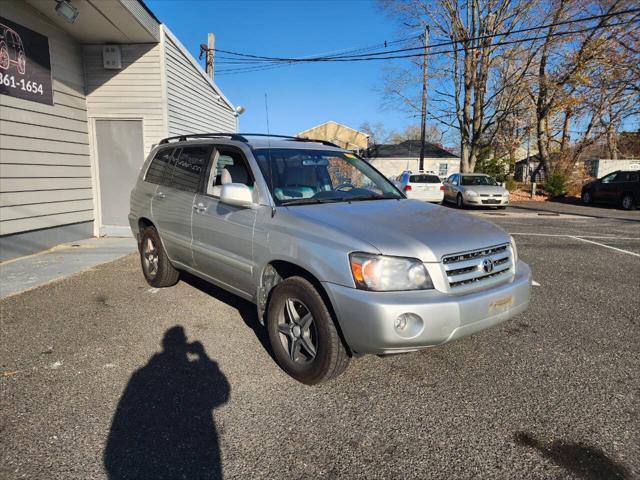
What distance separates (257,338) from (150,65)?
7058 millimetres

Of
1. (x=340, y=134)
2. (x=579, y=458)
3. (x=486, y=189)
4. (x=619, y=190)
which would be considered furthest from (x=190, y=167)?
(x=340, y=134)

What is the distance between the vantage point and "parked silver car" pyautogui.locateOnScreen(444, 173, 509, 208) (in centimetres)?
1677

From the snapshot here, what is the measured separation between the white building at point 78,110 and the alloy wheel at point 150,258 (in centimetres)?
291

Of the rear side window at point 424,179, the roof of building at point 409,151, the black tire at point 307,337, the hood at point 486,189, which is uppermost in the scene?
the roof of building at point 409,151

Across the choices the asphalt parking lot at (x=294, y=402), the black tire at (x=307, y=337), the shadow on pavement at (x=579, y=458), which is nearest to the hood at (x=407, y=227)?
the black tire at (x=307, y=337)

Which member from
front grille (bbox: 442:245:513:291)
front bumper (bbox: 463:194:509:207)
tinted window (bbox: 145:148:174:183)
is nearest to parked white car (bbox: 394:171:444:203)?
front bumper (bbox: 463:194:509:207)

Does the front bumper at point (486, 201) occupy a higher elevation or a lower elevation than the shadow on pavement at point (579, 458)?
higher

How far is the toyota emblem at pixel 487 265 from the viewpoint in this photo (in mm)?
2934

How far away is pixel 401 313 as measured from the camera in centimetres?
253

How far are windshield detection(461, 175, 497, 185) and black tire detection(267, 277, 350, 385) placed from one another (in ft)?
53.9

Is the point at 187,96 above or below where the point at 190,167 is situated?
above

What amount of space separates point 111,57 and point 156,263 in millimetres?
5503

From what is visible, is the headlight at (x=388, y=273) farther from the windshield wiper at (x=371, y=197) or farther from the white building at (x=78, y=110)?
the white building at (x=78, y=110)

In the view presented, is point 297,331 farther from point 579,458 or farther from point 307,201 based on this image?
point 579,458
